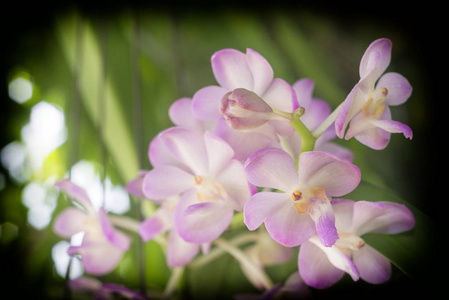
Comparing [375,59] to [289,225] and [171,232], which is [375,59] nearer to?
[289,225]

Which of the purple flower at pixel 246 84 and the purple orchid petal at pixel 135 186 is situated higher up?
the purple flower at pixel 246 84

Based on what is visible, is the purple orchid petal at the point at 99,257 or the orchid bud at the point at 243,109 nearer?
the orchid bud at the point at 243,109

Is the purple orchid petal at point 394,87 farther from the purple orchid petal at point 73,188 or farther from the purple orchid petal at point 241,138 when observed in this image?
the purple orchid petal at point 73,188

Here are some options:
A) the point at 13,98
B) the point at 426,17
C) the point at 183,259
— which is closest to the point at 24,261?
the point at 13,98

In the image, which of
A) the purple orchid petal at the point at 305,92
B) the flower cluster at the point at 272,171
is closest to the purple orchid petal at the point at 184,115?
the flower cluster at the point at 272,171

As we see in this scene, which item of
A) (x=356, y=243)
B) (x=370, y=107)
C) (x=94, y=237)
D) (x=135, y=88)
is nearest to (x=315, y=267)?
(x=356, y=243)

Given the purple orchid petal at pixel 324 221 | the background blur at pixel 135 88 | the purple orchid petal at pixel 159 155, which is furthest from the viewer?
the background blur at pixel 135 88

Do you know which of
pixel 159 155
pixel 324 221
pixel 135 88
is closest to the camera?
pixel 324 221

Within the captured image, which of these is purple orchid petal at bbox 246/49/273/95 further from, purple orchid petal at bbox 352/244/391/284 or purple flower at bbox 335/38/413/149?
A: purple orchid petal at bbox 352/244/391/284
